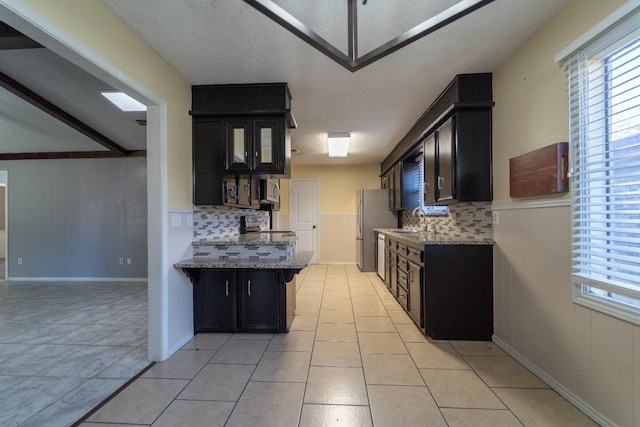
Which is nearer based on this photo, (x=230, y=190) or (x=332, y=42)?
(x=332, y=42)

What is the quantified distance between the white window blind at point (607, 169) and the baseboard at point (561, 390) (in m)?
0.57

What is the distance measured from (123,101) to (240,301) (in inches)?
111

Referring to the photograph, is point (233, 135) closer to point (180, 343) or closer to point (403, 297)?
point (180, 343)

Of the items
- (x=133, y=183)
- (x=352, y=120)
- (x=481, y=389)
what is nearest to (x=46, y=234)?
(x=133, y=183)

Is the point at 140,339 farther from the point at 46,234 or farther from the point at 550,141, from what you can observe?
the point at 46,234

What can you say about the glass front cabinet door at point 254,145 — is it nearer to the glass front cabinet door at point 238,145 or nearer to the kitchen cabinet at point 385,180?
the glass front cabinet door at point 238,145

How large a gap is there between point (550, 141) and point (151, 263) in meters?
3.03

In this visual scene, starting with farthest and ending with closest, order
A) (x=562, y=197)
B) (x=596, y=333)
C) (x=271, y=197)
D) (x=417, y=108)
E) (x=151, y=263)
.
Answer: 1. (x=271, y=197)
2. (x=417, y=108)
3. (x=151, y=263)
4. (x=562, y=197)
5. (x=596, y=333)

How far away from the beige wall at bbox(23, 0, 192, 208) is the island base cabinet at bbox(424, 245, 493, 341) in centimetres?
234

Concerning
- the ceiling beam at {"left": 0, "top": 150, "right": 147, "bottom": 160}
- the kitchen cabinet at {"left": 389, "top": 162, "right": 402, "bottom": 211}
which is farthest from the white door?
the ceiling beam at {"left": 0, "top": 150, "right": 147, "bottom": 160}

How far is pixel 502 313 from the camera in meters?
2.37

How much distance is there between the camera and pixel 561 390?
1.75 metres

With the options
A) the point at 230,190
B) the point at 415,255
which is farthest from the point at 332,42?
the point at 415,255

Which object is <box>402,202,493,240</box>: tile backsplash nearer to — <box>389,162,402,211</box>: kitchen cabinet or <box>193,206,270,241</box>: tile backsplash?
<box>389,162,402,211</box>: kitchen cabinet
